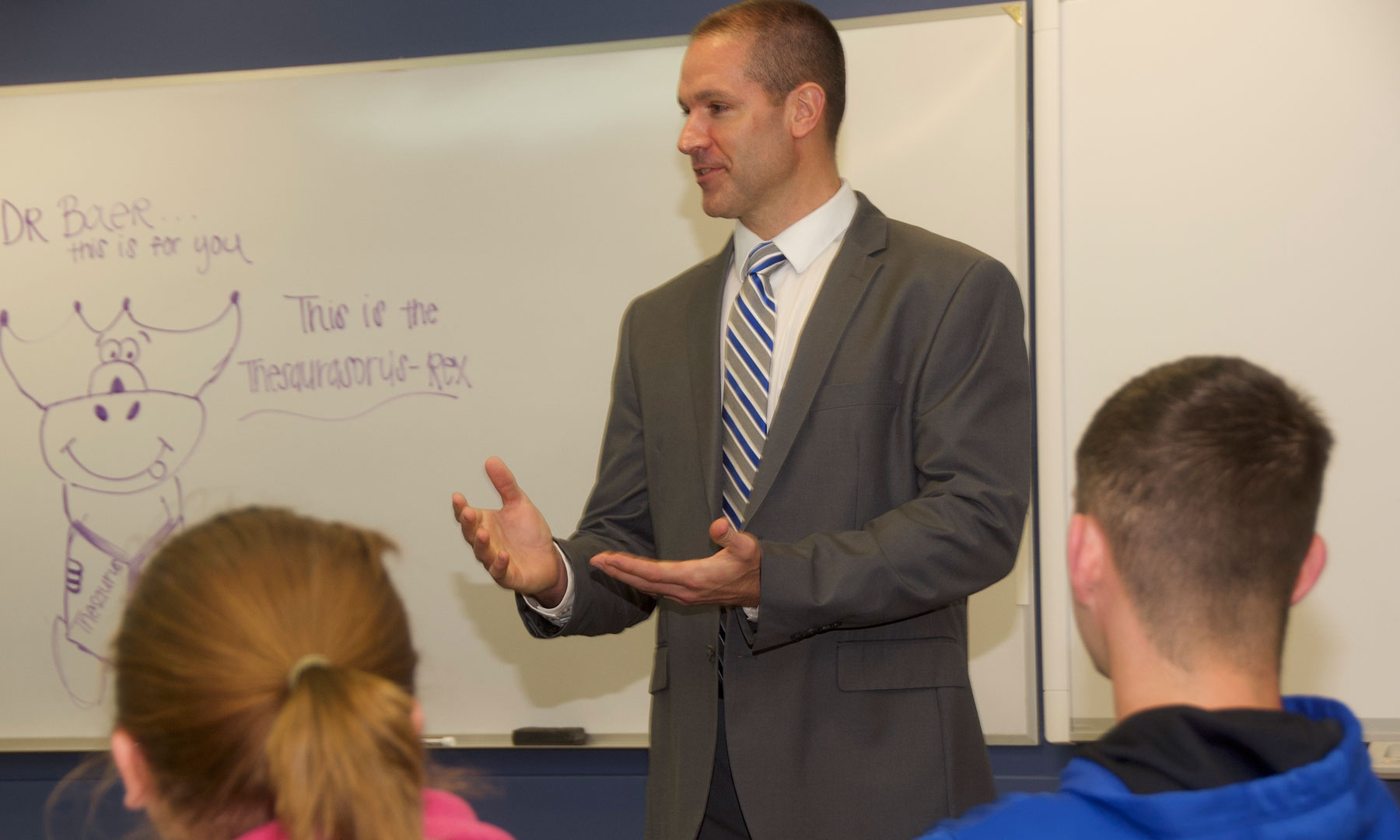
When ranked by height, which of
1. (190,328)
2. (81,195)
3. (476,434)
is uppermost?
(81,195)

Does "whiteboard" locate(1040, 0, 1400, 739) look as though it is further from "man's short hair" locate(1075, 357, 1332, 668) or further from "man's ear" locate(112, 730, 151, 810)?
"man's ear" locate(112, 730, 151, 810)

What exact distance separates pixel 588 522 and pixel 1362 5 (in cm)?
208

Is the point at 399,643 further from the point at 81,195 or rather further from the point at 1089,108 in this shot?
the point at 81,195

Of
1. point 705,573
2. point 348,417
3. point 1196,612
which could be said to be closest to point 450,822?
point 705,573

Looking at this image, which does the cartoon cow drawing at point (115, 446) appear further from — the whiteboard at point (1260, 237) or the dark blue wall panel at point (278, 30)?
the whiteboard at point (1260, 237)

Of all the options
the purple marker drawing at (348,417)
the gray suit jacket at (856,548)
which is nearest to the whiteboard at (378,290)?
the purple marker drawing at (348,417)

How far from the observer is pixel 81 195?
10.5 ft

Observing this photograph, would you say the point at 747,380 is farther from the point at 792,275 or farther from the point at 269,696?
the point at 269,696

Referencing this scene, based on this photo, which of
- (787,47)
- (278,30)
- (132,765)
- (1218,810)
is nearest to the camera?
(1218,810)

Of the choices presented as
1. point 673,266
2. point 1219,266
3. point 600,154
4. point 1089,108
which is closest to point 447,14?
point 600,154

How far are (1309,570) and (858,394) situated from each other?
0.82m

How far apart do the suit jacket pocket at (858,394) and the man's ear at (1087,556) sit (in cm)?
69

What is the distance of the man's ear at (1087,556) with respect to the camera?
43.1 inches

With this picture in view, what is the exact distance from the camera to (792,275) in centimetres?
201
